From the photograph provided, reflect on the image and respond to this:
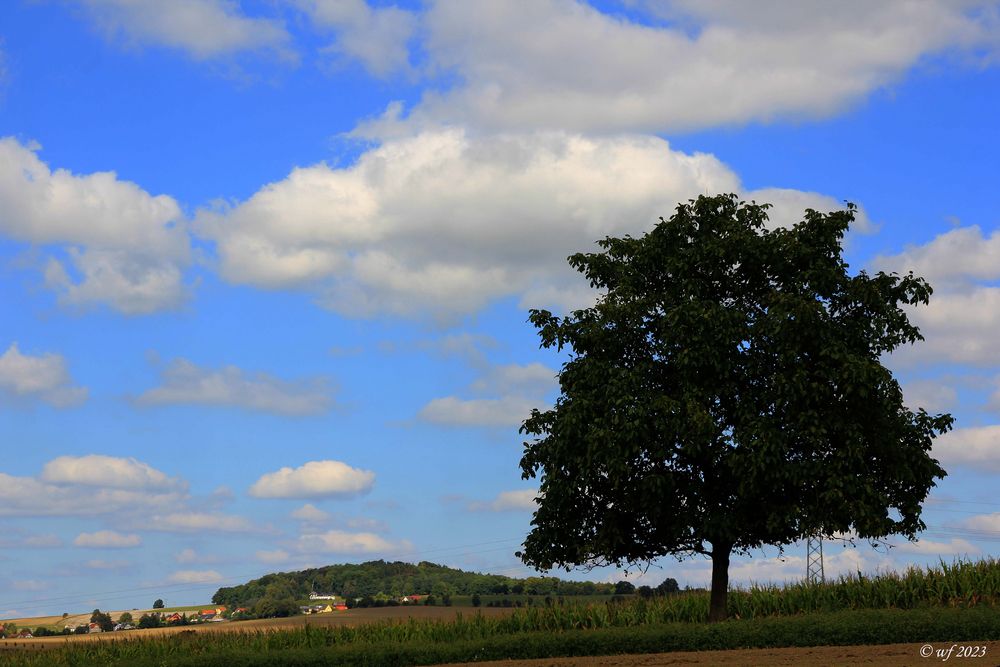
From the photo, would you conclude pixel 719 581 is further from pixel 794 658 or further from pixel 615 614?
→ pixel 794 658

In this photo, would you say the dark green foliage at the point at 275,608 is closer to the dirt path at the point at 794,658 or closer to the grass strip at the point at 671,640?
the grass strip at the point at 671,640

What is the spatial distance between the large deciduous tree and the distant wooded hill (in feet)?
122

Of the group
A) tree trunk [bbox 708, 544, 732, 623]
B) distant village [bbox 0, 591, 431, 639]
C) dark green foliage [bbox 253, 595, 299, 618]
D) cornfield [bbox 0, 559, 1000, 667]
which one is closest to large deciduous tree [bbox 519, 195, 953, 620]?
tree trunk [bbox 708, 544, 732, 623]

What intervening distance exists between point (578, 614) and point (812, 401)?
1143 cm

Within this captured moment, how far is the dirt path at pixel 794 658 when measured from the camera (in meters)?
22.5

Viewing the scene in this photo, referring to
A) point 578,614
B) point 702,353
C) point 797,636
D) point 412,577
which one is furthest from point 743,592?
point 412,577

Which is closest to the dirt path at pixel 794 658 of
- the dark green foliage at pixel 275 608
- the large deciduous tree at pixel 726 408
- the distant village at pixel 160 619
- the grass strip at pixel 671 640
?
the grass strip at pixel 671 640

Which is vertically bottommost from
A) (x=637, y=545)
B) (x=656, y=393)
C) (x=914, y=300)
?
(x=637, y=545)

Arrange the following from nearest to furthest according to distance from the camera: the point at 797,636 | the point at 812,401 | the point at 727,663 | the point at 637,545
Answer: the point at 727,663 → the point at 797,636 → the point at 812,401 → the point at 637,545

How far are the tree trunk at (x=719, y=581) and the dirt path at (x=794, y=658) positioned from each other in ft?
13.8

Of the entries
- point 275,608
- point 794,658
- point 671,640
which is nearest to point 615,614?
point 671,640

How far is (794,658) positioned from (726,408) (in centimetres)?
821

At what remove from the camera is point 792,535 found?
30406 millimetres

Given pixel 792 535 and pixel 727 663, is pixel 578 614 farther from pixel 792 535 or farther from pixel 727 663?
pixel 727 663
